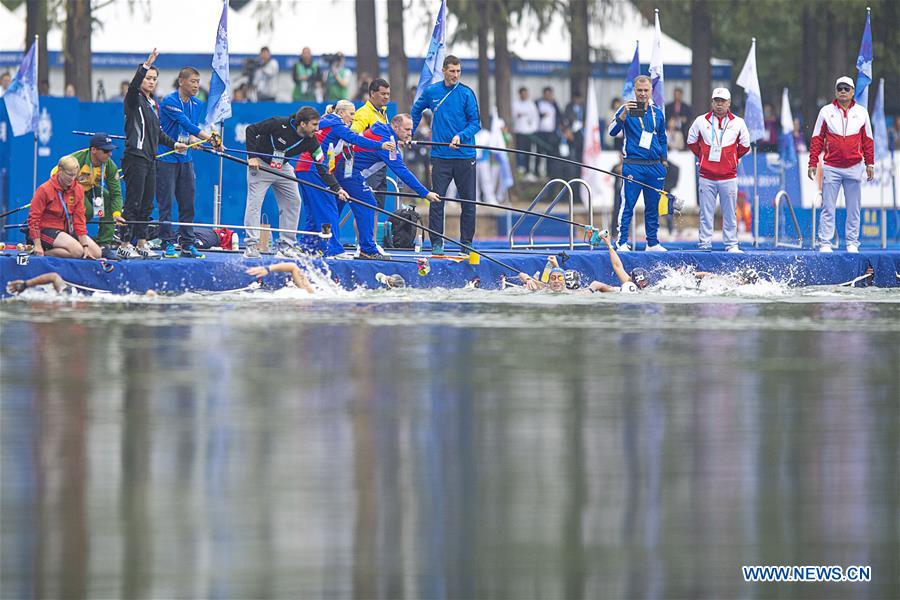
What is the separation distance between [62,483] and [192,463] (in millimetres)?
658

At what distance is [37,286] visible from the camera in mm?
17125

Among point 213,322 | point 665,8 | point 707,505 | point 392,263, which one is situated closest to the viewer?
point 707,505

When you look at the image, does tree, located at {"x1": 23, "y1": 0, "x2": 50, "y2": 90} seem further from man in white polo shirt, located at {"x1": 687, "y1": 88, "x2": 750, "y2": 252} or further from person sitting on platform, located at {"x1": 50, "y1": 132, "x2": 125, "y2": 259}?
man in white polo shirt, located at {"x1": 687, "y1": 88, "x2": 750, "y2": 252}

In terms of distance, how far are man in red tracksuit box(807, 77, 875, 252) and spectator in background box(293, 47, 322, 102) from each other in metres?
10.5

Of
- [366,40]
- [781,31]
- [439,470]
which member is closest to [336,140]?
[439,470]

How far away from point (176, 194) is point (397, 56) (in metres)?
15.4

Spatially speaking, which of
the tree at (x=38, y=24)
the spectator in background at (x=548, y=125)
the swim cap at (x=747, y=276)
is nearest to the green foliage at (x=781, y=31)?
the spectator in background at (x=548, y=125)

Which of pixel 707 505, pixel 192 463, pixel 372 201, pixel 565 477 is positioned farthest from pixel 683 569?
pixel 372 201

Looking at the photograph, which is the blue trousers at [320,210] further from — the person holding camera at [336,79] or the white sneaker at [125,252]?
the person holding camera at [336,79]

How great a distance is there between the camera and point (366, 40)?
32844mm

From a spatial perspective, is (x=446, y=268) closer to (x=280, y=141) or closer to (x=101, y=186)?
(x=280, y=141)

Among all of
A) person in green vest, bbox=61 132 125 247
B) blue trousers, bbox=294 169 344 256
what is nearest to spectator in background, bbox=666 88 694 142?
blue trousers, bbox=294 169 344 256

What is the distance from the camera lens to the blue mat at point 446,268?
57.1 feet

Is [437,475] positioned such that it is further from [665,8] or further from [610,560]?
[665,8]
